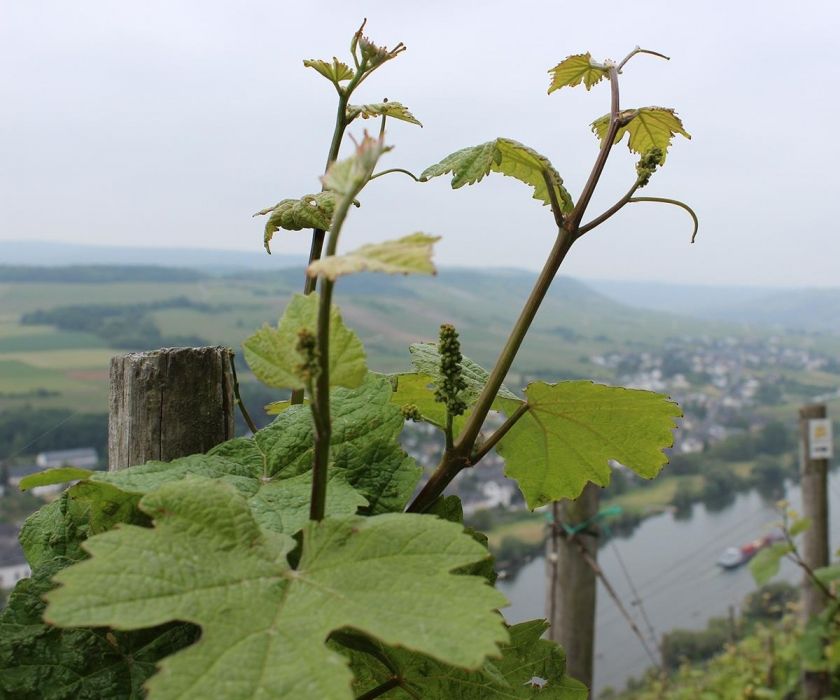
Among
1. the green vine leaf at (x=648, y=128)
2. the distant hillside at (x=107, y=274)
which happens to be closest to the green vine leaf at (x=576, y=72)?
the green vine leaf at (x=648, y=128)

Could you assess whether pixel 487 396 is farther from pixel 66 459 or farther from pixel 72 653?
pixel 66 459

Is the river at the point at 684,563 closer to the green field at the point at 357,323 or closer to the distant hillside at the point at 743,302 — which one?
the green field at the point at 357,323

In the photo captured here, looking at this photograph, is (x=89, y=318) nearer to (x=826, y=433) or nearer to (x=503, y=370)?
(x=826, y=433)

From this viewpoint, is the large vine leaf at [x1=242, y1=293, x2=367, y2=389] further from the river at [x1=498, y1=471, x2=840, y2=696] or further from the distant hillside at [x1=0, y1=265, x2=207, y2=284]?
the distant hillside at [x1=0, y1=265, x2=207, y2=284]

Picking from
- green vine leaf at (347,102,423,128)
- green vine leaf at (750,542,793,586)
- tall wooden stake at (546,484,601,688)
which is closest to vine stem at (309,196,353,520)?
green vine leaf at (347,102,423,128)

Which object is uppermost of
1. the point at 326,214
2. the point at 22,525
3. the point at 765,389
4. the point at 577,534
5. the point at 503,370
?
the point at 326,214

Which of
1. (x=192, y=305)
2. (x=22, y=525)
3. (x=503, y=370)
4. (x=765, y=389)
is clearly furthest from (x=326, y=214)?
(x=765, y=389)
